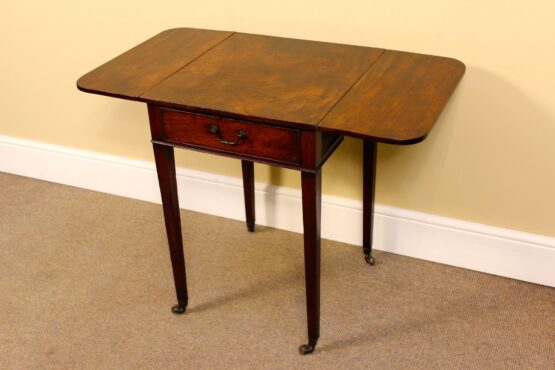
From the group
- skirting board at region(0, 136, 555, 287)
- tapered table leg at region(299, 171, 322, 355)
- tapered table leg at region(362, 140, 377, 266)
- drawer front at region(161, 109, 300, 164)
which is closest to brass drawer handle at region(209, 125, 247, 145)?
drawer front at region(161, 109, 300, 164)

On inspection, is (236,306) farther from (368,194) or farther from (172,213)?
(368,194)

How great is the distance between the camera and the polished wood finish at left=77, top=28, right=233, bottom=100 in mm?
1766

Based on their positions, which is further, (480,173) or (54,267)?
(54,267)

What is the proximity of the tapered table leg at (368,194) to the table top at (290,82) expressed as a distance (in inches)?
12.8

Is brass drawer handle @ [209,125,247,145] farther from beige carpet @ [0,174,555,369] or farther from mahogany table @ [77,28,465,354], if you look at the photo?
beige carpet @ [0,174,555,369]

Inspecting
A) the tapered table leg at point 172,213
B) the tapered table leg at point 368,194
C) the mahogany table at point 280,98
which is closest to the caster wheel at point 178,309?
the tapered table leg at point 172,213

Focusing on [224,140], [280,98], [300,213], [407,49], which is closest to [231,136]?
[224,140]

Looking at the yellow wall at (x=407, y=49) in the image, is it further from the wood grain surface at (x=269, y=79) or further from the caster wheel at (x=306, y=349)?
the caster wheel at (x=306, y=349)

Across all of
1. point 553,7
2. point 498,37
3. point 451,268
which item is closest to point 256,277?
point 451,268

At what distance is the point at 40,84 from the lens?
107 inches

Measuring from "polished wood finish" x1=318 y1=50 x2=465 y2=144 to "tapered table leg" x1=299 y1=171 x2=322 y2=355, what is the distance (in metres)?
0.19

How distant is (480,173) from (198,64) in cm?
96

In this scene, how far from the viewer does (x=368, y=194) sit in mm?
2203

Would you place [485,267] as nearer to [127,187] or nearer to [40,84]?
[127,187]
